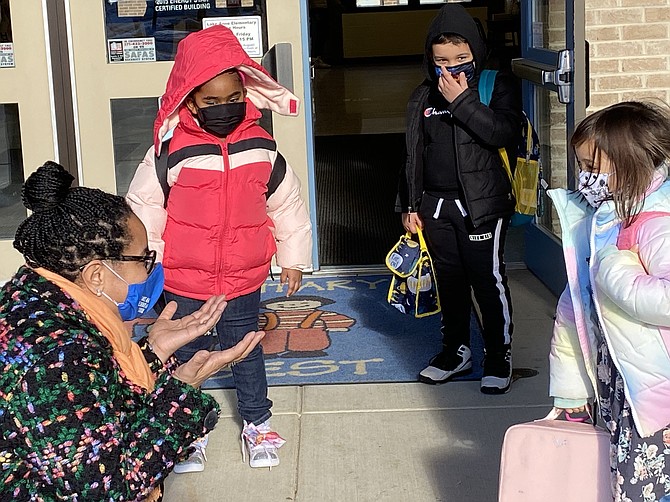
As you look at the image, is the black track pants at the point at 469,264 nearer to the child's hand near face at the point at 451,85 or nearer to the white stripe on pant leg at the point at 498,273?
the white stripe on pant leg at the point at 498,273

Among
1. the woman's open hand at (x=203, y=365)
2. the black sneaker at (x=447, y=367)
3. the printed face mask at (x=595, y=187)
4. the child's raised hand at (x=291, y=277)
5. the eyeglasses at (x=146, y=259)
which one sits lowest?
the black sneaker at (x=447, y=367)

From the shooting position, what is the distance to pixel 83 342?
2281 mm

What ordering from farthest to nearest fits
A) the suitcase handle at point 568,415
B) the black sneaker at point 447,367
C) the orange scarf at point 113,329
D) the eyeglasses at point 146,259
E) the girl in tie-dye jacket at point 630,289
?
the black sneaker at point 447,367 → the suitcase handle at point 568,415 → the girl in tie-dye jacket at point 630,289 → the eyeglasses at point 146,259 → the orange scarf at point 113,329

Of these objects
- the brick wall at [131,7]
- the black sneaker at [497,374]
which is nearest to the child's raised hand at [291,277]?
the black sneaker at [497,374]

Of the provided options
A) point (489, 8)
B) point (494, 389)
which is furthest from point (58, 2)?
point (489, 8)

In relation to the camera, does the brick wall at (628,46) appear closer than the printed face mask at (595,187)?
No

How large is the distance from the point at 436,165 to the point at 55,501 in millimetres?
2814

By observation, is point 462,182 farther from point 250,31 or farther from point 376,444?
point 250,31

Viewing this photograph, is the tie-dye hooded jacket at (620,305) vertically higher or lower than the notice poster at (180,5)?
lower

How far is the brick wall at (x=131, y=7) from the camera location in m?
6.48

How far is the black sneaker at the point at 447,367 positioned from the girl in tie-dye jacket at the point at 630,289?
205 centimetres

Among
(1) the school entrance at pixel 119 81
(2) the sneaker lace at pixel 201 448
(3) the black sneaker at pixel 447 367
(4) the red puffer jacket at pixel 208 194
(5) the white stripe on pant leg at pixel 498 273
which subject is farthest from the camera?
(1) the school entrance at pixel 119 81

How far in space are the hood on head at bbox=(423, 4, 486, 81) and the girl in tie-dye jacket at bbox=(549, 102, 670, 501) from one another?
5.57 ft

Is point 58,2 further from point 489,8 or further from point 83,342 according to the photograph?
point 489,8
